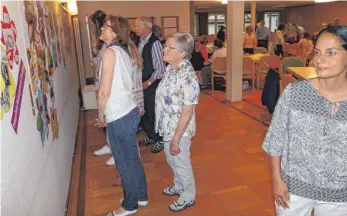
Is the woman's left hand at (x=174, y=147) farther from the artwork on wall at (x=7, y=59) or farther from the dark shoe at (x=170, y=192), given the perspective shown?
the artwork on wall at (x=7, y=59)

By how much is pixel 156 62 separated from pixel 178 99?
1349mm

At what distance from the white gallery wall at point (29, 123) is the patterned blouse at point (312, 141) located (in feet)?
3.82

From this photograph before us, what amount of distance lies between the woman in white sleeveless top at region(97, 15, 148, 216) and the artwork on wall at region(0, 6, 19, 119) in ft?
1.78

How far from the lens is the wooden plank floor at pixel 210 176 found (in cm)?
246

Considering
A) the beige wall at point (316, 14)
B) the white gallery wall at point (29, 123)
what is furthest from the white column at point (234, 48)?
the beige wall at point (316, 14)

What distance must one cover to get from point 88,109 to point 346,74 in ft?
16.1

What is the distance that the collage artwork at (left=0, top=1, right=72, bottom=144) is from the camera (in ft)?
4.43

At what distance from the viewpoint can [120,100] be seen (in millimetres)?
2016

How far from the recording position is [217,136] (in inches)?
158

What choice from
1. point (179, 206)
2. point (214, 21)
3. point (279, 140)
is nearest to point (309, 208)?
point (279, 140)

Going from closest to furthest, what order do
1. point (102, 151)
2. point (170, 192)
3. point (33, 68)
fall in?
1. point (33, 68)
2. point (170, 192)
3. point (102, 151)

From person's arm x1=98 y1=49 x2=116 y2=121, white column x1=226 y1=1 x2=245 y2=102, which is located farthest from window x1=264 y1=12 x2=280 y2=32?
person's arm x1=98 y1=49 x2=116 y2=121

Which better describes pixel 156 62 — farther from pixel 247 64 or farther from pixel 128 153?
pixel 247 64

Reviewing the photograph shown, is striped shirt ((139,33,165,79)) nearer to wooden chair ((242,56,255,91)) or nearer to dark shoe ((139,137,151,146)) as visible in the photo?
dark shoe ((139,137,151,146))
